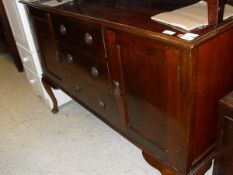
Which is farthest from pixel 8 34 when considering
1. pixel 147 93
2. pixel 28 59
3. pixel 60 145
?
pixel 147 93

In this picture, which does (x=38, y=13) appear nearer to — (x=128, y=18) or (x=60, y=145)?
(x=128, y=18)

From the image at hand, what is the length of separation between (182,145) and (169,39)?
0.39 metres

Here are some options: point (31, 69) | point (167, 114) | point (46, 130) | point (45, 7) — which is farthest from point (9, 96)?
point (167, 114)

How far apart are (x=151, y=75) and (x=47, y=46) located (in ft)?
2.85

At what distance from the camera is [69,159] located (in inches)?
60.7

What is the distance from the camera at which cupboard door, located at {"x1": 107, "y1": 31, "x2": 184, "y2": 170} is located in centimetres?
82

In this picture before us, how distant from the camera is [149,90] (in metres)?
0.93

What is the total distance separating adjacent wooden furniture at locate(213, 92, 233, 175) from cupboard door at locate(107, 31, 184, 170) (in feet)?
0.48

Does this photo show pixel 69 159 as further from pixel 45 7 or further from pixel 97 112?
pixel 45 7

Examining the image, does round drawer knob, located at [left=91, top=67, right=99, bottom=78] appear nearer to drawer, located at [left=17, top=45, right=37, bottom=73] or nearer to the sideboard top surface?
the sideboard top surface

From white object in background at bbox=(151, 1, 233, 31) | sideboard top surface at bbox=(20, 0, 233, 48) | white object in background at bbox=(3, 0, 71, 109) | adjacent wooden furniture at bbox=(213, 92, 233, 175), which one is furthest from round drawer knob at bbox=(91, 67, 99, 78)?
white object in background at bbox=(3, 0, 71, 109)

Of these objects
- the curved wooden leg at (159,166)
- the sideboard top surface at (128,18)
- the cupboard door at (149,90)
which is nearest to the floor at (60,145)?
the curved wooden leg at (159,166)

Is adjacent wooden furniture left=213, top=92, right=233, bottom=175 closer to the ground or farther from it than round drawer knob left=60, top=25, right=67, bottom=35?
closer to the ground

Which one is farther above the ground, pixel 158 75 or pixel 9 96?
pixel 158 75
